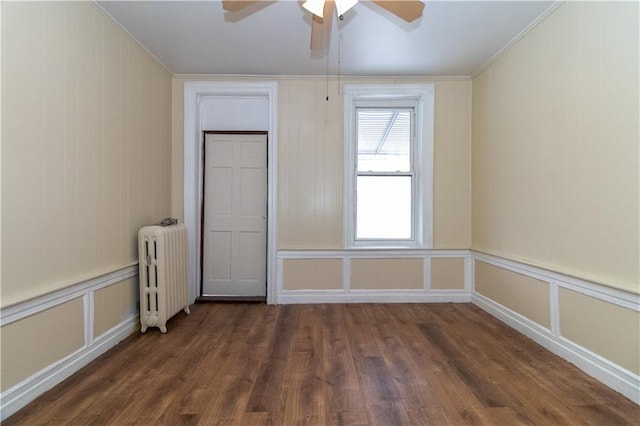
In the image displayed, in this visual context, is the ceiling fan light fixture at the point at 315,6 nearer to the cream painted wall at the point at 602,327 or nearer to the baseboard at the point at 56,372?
the cream painted wall at the point at 602,327

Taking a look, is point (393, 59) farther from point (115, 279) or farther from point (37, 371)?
point (37, 371)

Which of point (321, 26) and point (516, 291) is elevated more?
point (321, 26)

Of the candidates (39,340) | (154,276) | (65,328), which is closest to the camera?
(39,340)

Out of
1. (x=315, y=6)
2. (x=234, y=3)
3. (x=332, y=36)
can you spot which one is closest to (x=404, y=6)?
(x=315, y=6)

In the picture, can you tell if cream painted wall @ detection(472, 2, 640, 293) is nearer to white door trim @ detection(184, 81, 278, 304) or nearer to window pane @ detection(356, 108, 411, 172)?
window pane @ detection(356, 108, 411, 172)

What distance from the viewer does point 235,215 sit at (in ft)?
13.1

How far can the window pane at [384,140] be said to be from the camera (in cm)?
404

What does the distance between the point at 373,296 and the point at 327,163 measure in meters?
1.65

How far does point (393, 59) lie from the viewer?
338cm

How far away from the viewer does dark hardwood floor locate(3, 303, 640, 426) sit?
176 cm

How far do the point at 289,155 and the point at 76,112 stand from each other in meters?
2.05

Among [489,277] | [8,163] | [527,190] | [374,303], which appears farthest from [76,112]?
[489,277]

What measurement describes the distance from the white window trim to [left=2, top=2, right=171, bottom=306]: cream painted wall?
211 centimetres

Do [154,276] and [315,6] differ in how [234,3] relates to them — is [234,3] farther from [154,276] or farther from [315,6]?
[154,276]
